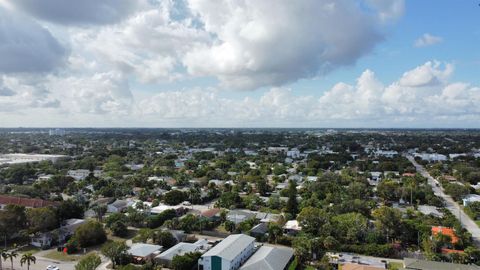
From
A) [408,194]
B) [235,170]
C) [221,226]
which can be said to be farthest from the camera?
[235,170]

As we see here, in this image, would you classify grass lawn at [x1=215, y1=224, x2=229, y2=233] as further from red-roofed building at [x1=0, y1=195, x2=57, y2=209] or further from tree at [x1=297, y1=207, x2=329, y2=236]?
red-roofed building at [x1=0, y1=195, x2=57, y2=209]

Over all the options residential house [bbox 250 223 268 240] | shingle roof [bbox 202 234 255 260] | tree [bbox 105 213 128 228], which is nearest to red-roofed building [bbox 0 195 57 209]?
tree [bbox 105 213 128 228]

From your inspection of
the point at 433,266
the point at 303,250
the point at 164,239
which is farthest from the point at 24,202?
the point at 433,266

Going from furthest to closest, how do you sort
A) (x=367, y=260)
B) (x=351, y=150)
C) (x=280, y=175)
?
1. (x=351, y=150)
2. (x=280, y=175)
3. (x=367, y=260)

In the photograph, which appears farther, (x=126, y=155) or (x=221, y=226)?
(x=126, y=155)

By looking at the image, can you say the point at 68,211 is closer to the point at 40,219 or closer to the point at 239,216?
the point at 40,219

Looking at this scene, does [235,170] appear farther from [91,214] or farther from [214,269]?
[214,269]

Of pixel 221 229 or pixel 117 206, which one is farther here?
pixel 117 206

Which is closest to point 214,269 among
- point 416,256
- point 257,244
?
point 257,244
